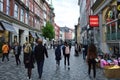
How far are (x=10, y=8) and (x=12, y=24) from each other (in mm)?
2211

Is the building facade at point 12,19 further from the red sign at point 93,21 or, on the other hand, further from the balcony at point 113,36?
the balcony at point 113,36

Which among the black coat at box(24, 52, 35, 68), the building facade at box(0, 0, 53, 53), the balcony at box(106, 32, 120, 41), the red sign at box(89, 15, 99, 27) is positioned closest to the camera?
the black coat at box(24, 52, 35, 68)

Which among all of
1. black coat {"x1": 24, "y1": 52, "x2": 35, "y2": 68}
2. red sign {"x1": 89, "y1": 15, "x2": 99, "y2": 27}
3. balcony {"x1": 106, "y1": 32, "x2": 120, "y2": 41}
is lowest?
black coat {"x1": 24, "y1": 52, "x2": 35, "y2": 68}

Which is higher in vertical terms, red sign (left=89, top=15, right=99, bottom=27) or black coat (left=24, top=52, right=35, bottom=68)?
red sign (left=89, top=15, right=99, bottom=27)

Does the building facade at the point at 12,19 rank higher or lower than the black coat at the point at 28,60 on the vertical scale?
higher

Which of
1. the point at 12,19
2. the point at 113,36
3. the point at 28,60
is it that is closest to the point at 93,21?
the point at 113,36

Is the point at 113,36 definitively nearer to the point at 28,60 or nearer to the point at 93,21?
the point at 93,21

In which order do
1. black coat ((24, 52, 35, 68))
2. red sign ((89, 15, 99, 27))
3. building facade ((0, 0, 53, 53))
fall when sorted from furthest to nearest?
building facade ((0, 0, 53, 53)) < red sign ((89, 15, 99, 27)) < black coat ((24, 52, 35, 68))

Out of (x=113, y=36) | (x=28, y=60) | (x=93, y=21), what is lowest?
(x=28, y=60)

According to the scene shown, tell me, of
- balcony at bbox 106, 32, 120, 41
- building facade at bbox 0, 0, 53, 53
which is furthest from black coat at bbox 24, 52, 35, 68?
building facade at bbox 0, 0, 53, 53

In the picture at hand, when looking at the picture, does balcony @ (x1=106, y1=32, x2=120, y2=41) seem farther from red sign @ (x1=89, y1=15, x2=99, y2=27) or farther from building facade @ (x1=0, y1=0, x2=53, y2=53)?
building facade @ (x1=0, y1=0, x2=53, y2=53)

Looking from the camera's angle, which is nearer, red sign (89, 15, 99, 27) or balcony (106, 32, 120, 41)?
balcony (106, 32, 120, 41)

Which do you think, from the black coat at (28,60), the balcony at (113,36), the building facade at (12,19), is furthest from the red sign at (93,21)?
the black coat at (28,60)

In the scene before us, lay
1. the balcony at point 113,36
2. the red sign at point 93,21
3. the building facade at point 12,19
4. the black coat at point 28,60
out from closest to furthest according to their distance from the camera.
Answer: the black coat at point 28,60 → the balcony at point 113,36 → the red sign at point 93,21 → the building facade at point 12,19
